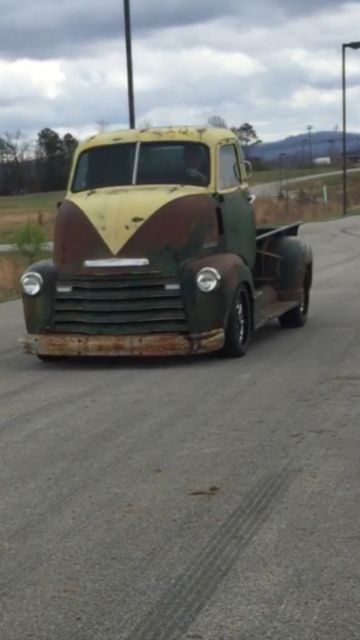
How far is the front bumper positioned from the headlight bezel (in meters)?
0.55

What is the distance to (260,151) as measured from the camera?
364ft

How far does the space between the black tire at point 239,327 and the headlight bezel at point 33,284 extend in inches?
78.1

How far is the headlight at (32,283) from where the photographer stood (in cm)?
1071

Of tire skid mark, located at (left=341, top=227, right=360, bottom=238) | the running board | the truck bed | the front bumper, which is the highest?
the truck bed

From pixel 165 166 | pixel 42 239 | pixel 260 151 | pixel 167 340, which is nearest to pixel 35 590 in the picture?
pixel 167 340

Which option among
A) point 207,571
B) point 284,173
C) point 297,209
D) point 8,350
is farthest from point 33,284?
point 284,173

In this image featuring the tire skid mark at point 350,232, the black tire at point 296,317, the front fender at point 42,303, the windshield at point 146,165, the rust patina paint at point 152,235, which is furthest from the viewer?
the tire skid mark at point 350,232

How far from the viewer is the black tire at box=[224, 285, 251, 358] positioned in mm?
10836

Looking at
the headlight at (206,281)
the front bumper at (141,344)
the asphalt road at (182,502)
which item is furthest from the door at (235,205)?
the asphalt road at (182,502)

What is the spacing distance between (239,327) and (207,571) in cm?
634

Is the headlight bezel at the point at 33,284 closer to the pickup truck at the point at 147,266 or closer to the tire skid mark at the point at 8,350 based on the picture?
the pickup truck at the point at 147,266

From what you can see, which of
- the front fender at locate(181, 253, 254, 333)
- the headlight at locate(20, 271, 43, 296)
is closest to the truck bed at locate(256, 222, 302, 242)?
the front fender at locate(181, 253, 254, 333)

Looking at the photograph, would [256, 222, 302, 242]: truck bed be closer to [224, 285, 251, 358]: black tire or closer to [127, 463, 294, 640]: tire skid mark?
[224, 285, 251, 358]: black tire

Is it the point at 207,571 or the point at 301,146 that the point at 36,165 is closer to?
the point at 301,146
